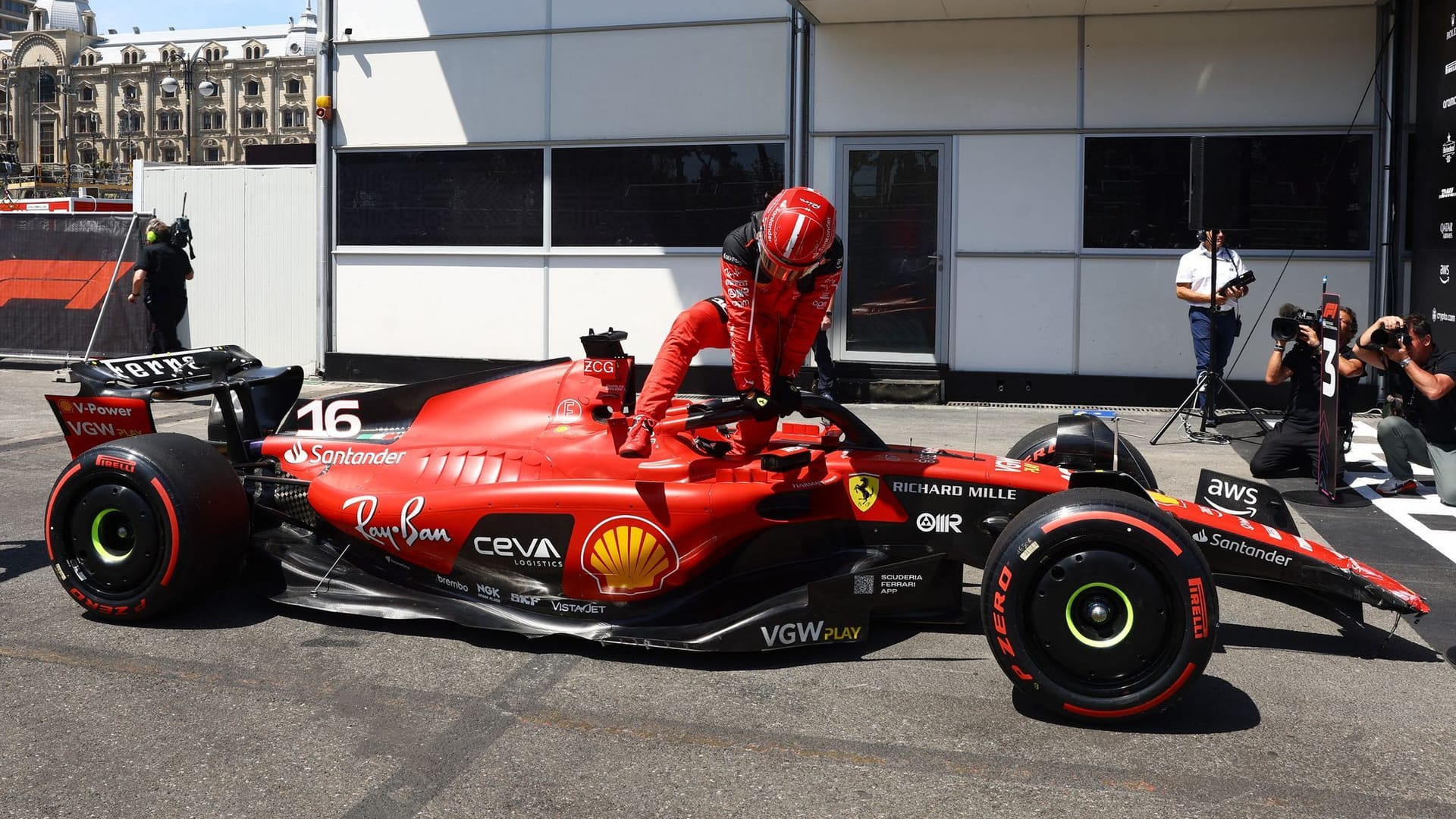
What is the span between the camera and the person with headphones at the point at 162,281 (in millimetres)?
13148

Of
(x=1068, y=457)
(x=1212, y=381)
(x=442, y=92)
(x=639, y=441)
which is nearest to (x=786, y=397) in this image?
(x=639, y=441)

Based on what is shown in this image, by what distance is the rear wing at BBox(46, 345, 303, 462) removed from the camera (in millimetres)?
5629

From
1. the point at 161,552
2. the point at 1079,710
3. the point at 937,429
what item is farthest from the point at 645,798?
the point at 937,429

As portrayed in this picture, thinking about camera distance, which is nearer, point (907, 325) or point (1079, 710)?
point (1079, 710)

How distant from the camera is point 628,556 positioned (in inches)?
192

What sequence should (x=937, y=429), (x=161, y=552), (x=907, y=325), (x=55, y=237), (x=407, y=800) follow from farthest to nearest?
(x=55, y=237)
(x=907, y=325)
(x=937, y=429)
(x=161, y=552)
(x=407, y=800)

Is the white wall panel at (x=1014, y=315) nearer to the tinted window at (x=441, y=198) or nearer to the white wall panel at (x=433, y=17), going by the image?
the tinted window at (x=441, y=198)

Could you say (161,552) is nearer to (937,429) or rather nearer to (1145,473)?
(1145,473)

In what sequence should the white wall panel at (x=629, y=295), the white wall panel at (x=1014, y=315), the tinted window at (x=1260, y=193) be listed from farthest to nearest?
1. the white wall panel at (x=629, y=295)
2. the white wall panel at (x=1014, y=315)
3. the tinted window at (x=1260, y=193)

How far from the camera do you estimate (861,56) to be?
13.1 m

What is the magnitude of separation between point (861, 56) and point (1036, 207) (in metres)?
2.49

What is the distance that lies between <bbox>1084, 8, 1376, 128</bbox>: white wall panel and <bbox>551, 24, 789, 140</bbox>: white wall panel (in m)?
3.41

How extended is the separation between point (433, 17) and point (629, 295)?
4.23m

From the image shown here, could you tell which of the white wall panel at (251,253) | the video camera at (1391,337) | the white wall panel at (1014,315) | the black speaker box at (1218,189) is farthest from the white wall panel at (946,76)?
the white wall panel at (251,253)
